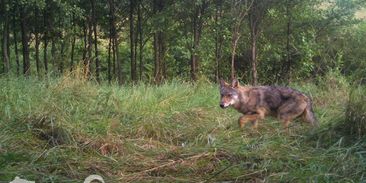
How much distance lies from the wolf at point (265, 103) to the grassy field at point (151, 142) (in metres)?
0.17

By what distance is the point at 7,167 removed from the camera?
5.75 m

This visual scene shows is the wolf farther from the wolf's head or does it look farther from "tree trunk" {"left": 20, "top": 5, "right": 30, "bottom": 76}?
"tree trunk" {"left": 20, "top": 5, "right": 30, "bottom": 76}

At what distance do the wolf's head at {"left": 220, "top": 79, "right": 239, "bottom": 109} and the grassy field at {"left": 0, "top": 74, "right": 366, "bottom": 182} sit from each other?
12.4 inches

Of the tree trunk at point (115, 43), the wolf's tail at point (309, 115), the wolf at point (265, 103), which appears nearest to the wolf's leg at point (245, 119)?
the wolf at point (265, 103)

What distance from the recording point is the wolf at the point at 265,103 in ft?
27.7

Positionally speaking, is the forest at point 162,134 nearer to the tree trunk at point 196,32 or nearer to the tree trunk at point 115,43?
the tree trunk at point 196,32

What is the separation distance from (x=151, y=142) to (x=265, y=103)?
2168 mm

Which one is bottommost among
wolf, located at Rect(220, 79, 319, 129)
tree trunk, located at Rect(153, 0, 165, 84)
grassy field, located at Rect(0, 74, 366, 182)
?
grassy field, located at Rect(0, 74, 366, 182)

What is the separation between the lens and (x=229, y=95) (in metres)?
8.72

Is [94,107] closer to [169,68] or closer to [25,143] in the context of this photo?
[25,143]

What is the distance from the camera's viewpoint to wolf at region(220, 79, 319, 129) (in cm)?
844

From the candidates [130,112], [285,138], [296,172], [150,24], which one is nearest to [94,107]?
→ [130,112]

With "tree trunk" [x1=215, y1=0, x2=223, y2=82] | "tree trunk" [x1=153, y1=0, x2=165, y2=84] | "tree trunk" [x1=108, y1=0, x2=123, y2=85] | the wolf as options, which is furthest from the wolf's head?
"tree trunk" [x1=108, y1=0, x2=123, y2=85]

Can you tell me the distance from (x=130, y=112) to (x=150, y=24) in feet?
41.8
